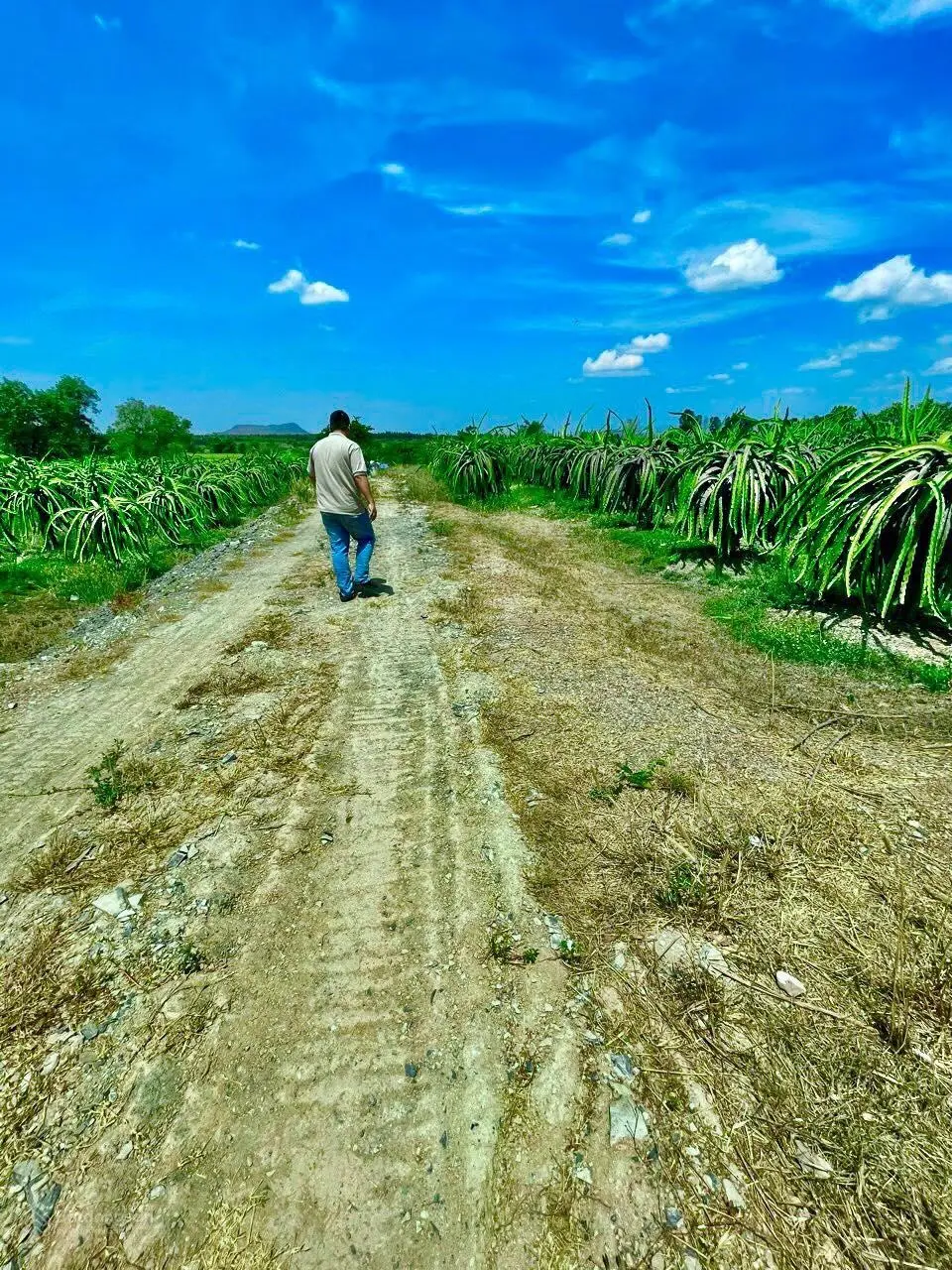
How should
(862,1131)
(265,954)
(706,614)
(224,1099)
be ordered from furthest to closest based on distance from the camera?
(706,614), (265,954), (224,1099), (862,1131)

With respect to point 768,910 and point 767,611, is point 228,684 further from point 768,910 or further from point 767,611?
point 767,611

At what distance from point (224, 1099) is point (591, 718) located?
9.02 feet

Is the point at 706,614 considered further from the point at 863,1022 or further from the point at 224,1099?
the point at 224,1099

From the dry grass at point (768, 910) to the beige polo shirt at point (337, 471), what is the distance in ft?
9.21

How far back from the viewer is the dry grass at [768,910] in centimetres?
150

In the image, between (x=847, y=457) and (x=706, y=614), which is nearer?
(x=847, y=457)

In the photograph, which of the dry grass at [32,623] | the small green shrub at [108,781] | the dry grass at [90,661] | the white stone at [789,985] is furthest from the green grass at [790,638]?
the dry grass at [32,623]

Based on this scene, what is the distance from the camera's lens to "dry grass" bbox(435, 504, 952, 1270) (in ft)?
4.91

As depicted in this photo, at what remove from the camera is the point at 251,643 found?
544 centimetres

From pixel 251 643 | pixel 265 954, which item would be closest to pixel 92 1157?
pixel 265 954

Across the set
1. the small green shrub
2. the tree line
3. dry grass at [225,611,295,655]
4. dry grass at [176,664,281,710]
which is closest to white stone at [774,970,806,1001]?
the small green shrub

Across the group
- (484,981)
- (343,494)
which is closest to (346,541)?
(343,494)

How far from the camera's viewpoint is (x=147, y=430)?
41094 mm

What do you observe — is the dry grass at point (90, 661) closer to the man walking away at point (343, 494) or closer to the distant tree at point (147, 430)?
the man walking away at point (343, 494)
